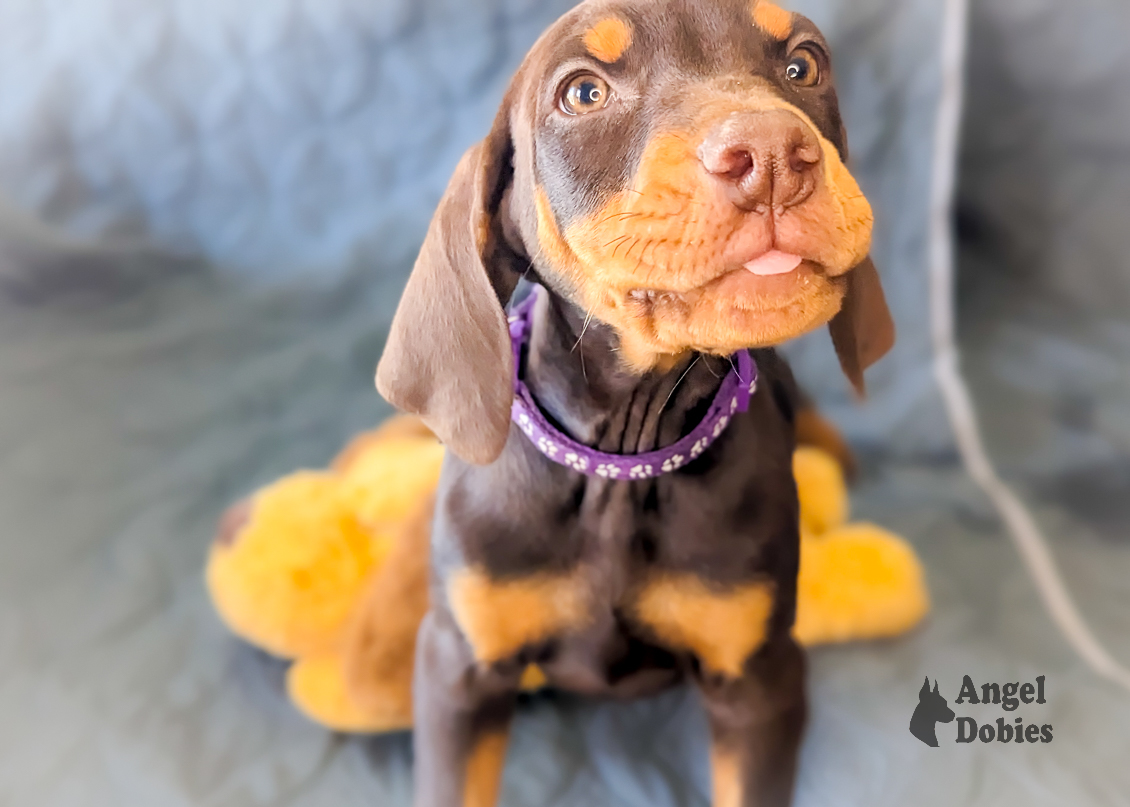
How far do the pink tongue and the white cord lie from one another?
987mm

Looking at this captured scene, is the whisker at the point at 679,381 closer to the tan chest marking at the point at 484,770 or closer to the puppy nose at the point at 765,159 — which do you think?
the puppy nose at the point at 765,159

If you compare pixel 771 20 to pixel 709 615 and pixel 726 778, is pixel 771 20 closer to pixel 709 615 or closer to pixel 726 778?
pixel 709 615

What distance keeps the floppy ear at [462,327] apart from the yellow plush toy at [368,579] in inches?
14.0

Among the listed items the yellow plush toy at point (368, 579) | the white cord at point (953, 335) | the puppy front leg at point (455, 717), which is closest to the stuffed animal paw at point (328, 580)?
the yellow plush toy at point (368, 579)

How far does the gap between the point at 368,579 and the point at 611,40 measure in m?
0.75

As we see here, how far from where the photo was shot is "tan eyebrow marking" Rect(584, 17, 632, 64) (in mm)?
686

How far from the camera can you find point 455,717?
946 millimetres

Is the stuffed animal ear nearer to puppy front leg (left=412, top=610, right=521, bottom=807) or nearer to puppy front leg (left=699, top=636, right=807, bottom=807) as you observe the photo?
puppy front leg (left=699, top=636, right=807, bottom=807)

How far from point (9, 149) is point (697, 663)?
1593 millimetres

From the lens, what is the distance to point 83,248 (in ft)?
5.67

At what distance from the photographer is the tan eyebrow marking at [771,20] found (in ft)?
2.30

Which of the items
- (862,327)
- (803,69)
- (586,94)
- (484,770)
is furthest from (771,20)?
(484,770)

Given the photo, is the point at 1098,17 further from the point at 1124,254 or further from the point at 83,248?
the point at 83,248

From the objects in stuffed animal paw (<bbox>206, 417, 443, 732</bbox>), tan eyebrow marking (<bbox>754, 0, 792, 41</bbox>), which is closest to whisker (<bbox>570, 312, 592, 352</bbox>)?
tan eyebrow marking (<bbox>754, 0, 792, 41</bbox>)
